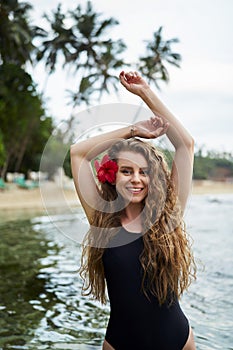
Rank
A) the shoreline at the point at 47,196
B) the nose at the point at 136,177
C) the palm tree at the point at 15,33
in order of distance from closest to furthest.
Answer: the nose at the point at 136,177 → the shoreline at the point at 47,196 → the palm tree at the point at 15,33

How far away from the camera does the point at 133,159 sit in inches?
80.7

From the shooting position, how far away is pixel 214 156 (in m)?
62.9

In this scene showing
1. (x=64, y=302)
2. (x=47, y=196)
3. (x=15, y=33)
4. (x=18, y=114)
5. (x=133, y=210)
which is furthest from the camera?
(x=18, y=114)

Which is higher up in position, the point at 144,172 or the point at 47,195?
the point at 144,172

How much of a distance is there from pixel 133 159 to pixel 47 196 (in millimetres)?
475

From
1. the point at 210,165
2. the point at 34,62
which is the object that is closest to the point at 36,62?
the point at 34,62

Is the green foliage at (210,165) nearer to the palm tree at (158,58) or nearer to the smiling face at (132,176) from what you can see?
the palm tree at (158,58)

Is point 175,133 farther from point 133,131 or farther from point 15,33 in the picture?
point 15,33

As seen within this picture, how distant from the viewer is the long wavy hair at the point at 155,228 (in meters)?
2.06

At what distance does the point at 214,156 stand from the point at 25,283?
189 feet

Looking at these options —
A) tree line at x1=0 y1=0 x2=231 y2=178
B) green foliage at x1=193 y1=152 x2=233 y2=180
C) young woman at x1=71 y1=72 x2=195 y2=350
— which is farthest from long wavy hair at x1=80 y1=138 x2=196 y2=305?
green foliage at x1=193 y1=152 x2=233 y2=180

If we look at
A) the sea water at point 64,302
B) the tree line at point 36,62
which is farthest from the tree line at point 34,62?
A: the sea water at point 64,302

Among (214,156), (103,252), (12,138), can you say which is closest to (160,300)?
(103,252)

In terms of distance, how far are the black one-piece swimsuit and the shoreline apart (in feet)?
1.13
